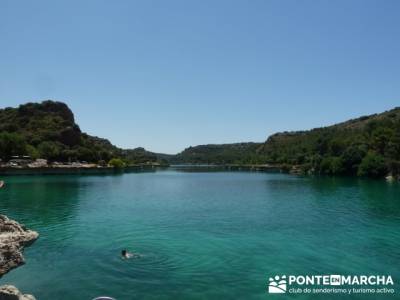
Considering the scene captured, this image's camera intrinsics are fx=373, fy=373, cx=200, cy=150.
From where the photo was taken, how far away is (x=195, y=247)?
101 feet

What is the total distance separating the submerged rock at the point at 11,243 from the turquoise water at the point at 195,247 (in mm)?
3712

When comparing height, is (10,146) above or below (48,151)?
above

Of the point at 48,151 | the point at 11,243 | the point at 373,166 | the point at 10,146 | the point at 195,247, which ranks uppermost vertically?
the point at 10,146

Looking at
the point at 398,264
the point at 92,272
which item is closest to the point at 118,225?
the point at 92,272

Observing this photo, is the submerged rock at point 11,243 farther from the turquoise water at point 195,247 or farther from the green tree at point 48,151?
the green tree at point 48,151

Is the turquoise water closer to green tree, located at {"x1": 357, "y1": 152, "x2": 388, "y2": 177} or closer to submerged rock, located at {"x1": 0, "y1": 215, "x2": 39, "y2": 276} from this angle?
submerged rock, located at {"x1": 0, "y1": 215, "x2": 39, "y2": 276}

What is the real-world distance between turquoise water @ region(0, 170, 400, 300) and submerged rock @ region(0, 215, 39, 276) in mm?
3712

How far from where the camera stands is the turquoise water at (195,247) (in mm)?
21281

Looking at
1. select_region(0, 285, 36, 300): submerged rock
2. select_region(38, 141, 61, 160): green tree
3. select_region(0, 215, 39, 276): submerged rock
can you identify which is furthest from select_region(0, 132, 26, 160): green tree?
select_region(0, 285, 36, 300): submerged rock

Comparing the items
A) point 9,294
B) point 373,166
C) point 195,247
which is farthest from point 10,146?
point 9,294

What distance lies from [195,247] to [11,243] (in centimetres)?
1651

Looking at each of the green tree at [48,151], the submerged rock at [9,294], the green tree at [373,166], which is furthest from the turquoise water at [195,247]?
the green tree at [48,151]

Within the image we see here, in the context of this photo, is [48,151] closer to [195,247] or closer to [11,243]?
[195,247]

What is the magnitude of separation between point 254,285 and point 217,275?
267 centimetres
